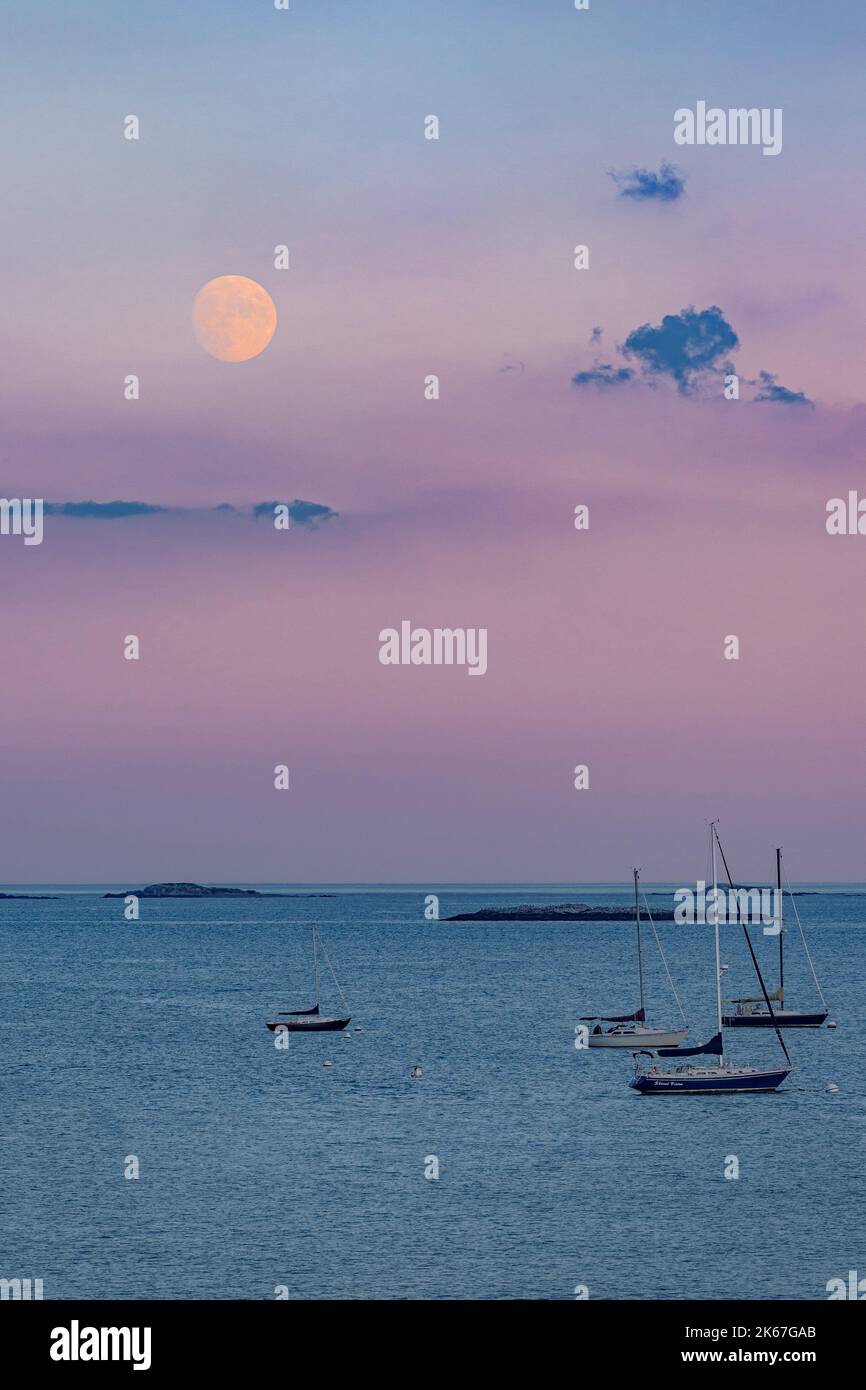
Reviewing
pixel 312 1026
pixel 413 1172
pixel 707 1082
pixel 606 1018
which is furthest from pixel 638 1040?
pixel 413 1172

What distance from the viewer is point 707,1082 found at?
309 ft

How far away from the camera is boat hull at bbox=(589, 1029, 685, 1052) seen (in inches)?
4771

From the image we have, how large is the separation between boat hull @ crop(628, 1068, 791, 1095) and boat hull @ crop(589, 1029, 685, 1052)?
2406 centimetres

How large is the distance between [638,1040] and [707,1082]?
2833cm

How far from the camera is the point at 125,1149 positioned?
8181 cm

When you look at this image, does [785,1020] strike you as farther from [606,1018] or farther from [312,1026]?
[312,1026]

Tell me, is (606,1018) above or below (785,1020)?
above

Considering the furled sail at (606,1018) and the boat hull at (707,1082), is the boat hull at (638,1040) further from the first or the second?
the boat hull at (707,1082)

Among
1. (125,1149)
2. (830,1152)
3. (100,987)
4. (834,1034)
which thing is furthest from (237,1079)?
(100,987)

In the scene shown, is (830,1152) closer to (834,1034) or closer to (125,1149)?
(125,1149)

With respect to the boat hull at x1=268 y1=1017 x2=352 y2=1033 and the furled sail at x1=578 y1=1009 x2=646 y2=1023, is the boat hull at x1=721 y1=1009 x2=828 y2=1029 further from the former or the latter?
the boat hull at x1=268 y1=1017 x2=352 y2=1033

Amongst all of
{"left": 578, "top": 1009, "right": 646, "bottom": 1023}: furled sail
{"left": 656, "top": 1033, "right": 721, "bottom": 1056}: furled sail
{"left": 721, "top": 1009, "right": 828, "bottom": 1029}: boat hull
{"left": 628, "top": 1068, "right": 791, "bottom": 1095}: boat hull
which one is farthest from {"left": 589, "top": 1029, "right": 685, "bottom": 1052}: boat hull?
{"left": 721, "top": 1009, "right": 828, "bottom": 1029}: boat hull

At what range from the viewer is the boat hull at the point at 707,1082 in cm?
9444
